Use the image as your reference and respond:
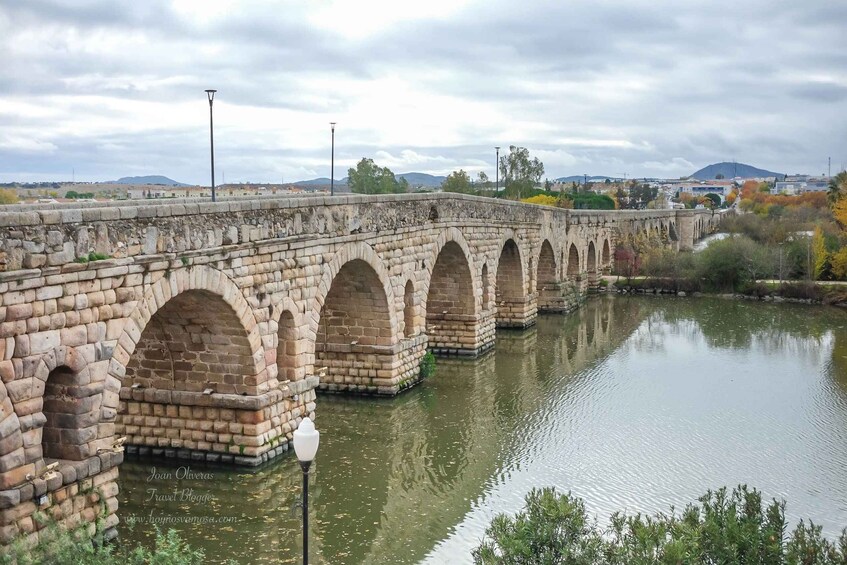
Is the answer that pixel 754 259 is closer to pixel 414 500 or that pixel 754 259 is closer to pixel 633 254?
pixel 633 254

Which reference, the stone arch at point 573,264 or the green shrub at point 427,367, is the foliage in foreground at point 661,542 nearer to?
the green shrub at point 427,367

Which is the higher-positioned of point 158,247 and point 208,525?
point 158,247

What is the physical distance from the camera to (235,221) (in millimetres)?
12672

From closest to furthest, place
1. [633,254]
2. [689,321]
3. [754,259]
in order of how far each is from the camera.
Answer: [689,321] → [754,259] → [633,254]

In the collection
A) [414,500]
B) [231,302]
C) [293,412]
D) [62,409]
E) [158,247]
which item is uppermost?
[158,247]

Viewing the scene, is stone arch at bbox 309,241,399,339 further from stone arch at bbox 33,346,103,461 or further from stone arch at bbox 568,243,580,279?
stone arch at bbox 568,243,580,279

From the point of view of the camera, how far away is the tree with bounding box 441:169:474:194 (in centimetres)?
6269

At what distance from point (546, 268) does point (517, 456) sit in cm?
1784

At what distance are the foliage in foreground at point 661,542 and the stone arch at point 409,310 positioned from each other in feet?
37.6

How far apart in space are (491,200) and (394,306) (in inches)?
293

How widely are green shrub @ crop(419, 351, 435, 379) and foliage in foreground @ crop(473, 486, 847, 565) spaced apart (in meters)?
12.0

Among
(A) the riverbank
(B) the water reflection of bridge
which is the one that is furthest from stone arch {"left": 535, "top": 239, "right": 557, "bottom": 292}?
(A) the riverbank

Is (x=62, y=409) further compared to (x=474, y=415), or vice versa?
(x=474, y=415)

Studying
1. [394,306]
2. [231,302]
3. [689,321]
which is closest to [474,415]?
[394,306]
